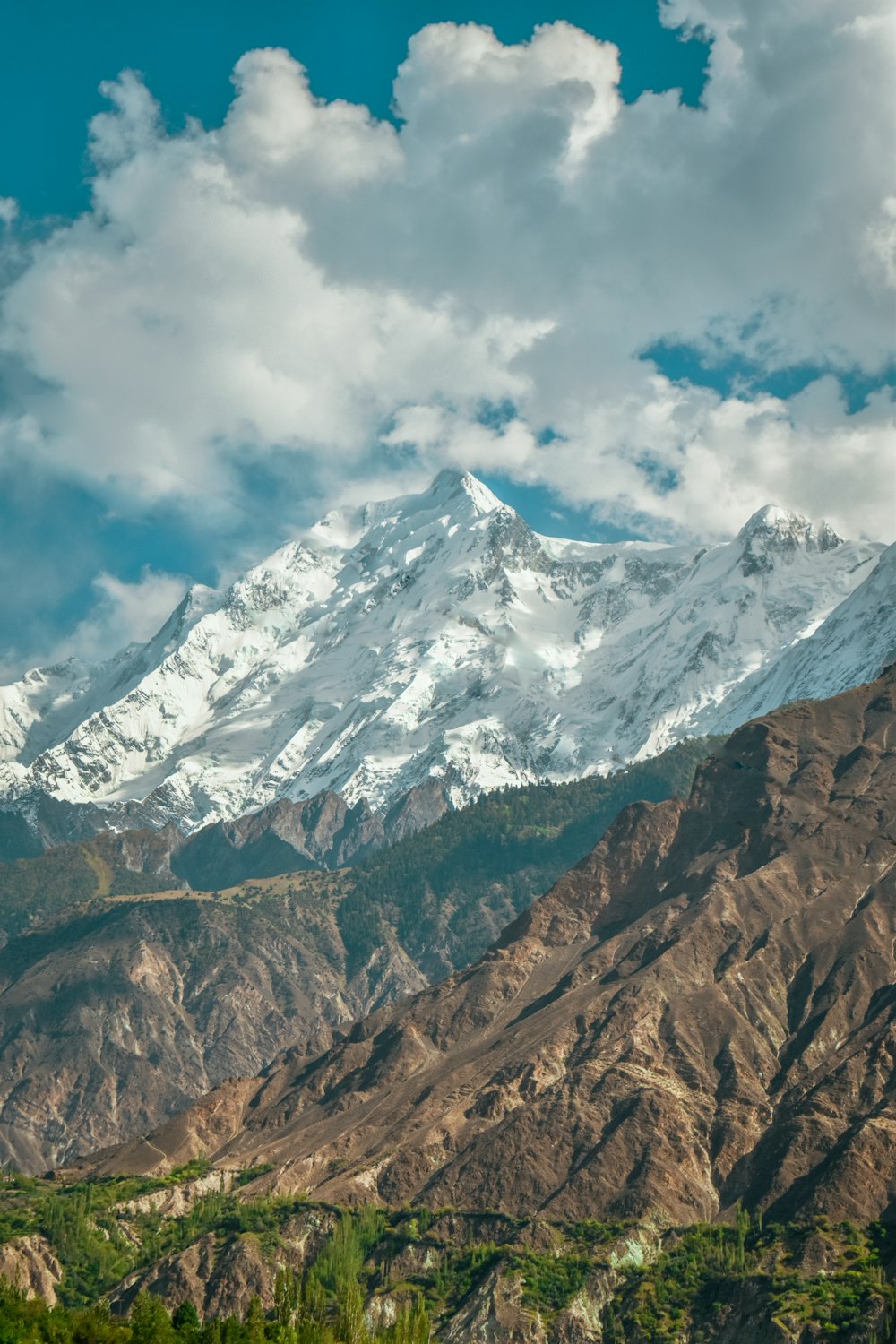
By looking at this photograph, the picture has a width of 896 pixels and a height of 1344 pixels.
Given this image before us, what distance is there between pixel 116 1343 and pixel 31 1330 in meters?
8.54

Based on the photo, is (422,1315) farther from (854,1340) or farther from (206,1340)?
(854,1340)

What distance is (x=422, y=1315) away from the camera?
653 feet

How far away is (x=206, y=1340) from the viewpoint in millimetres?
190375

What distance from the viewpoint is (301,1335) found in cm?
19438

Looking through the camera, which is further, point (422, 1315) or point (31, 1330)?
point (422, 1315)

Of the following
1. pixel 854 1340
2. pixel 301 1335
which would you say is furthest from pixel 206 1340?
pixel 854 1340

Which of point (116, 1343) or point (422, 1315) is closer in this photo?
point (116, 1343)

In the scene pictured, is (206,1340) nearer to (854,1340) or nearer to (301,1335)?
(301,1335)

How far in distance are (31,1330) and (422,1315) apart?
40643mm

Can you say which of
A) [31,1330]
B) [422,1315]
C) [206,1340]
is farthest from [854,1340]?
[31,1330]

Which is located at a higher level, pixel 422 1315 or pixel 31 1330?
pixel 31 1330

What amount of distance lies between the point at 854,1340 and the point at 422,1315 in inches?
1716

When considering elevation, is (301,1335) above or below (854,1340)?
above

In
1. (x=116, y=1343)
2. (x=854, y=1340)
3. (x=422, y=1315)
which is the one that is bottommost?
(x=854, y=1340)
